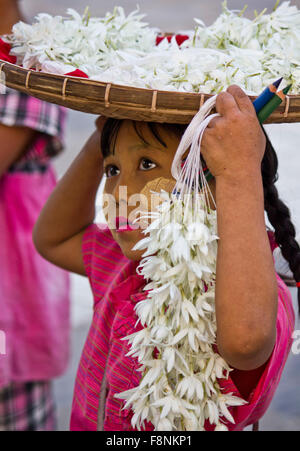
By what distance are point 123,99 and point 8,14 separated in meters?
0.97

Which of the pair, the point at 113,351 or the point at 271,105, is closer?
the point at 271,105

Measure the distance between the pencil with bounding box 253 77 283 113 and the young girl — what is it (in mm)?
12

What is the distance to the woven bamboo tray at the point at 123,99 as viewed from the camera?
973mm

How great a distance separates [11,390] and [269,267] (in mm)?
1200

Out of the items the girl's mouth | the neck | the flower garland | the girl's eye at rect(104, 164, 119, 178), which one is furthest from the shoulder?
the flower garland

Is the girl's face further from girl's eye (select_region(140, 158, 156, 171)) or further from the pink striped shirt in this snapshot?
the pink striped shirt

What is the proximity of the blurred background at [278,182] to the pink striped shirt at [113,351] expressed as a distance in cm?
16

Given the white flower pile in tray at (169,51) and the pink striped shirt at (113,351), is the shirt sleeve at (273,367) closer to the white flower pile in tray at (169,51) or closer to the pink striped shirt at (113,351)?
the pink striped shirt at (113,351)

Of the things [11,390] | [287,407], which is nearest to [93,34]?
[11,390]

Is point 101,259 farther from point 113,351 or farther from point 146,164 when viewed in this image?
point 146,164

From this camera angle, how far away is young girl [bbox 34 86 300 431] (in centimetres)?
98

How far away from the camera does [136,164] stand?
1.21 meters

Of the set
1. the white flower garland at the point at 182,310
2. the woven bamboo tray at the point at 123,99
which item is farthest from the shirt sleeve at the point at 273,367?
the woven bamboo tray at the point at 123,99

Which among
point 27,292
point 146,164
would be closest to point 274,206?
point 146,164
